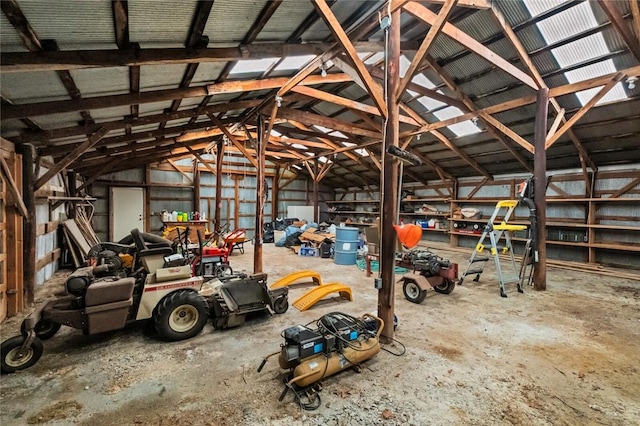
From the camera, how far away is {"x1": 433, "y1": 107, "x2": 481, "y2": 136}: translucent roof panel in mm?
6352

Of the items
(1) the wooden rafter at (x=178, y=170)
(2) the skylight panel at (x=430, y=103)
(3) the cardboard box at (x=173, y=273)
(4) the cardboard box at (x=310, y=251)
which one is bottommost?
(4) the cardboard box at (x=310, y=251)

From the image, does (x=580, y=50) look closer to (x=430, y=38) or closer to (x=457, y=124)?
(x=457, y=124)

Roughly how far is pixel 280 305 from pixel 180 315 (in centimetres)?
120

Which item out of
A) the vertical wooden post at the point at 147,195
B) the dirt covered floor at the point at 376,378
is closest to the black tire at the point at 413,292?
the dirt covered floor at the point at 376,378

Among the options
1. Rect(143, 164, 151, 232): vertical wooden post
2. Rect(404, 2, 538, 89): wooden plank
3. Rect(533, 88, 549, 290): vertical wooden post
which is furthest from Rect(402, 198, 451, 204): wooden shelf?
Rect(143, 164, 151, 232): vertical wooden post

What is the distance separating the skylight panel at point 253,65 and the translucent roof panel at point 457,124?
13.9 ft

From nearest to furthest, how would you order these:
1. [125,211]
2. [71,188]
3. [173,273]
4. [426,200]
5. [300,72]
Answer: [173,273], [300,72], [71,188], [125,211], [426,200]

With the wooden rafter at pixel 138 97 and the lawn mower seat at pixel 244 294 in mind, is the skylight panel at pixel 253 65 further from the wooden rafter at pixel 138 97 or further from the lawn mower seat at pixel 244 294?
the lawn mower seat at pixel 244 294

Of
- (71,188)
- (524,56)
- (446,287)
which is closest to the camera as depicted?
(524,56)

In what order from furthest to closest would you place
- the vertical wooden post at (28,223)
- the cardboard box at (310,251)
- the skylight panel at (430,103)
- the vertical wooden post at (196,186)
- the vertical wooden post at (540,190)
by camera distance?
the vertical wooden post at (196,186) → the cardboard box at (310,251) → the skylight panel at (430,103) → the vertical wooden post at (540,190) → the vertical wooden post at (28,223)

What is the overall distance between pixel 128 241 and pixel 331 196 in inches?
450

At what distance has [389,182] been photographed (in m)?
Result: 2.96

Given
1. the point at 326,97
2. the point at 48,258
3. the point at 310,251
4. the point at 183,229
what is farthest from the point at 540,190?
the point at 48,258

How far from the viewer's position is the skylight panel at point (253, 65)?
3819 millimetres
